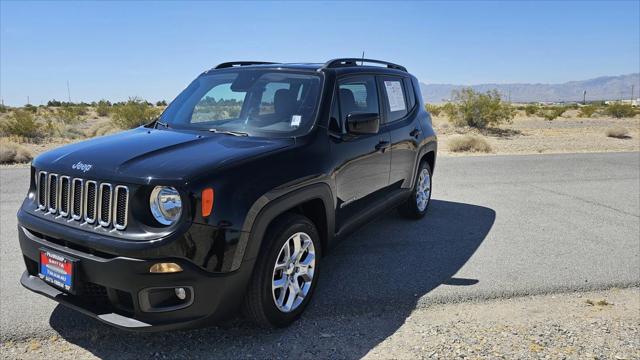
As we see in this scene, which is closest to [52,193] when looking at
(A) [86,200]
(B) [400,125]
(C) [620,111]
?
(A) [86,200]

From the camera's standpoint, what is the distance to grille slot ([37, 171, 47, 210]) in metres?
3.15

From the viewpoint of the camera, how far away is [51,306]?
3668 millimetres

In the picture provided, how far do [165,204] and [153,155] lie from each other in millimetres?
489

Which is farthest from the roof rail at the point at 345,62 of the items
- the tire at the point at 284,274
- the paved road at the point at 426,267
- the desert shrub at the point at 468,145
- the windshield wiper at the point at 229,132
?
the desert shrub at the point at 468,145

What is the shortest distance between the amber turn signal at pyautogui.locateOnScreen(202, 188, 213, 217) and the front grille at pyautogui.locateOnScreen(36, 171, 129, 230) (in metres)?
0.45

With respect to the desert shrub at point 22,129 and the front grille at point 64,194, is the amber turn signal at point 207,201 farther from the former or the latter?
the desert shrub at point 22,129

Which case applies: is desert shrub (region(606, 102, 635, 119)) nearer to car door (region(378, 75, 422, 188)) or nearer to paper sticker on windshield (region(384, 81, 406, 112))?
car door (region(378, 75, 422, 188))

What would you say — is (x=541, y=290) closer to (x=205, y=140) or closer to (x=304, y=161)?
(x=304, y=161)

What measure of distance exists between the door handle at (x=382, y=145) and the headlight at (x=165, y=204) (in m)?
2.37

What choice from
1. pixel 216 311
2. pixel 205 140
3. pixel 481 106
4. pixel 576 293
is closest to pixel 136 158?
pixel 205 140

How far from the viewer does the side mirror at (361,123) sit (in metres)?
3.86

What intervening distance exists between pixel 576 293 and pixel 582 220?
2812 mm

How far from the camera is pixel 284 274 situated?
333cm

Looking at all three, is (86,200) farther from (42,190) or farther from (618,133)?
(618,133)
